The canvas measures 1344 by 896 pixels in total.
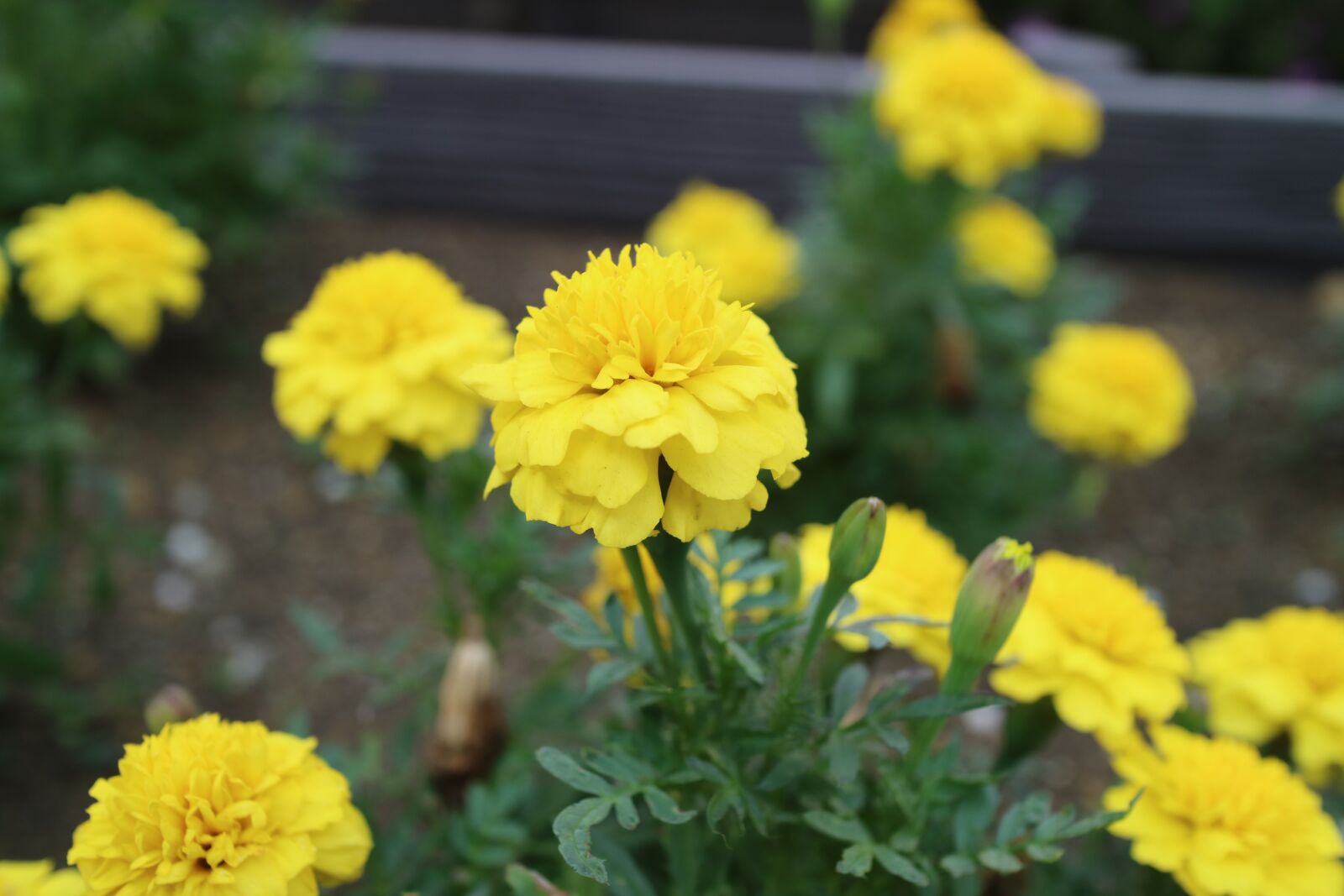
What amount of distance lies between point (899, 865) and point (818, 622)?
0.17 m

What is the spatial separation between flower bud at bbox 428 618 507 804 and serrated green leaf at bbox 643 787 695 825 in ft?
1.14

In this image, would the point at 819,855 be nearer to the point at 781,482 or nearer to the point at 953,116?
the point at 781,482

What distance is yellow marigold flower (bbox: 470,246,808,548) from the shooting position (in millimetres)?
610

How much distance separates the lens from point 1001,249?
2143 millimetres

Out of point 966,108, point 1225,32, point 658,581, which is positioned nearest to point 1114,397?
point 966,108

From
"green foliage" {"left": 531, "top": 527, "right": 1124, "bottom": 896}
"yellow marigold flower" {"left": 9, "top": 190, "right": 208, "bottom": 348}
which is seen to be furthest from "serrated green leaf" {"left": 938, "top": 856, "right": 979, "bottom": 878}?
"yellow marigold flower" {"left": 9, "top": 190, "right": 208, "bottom": 348}

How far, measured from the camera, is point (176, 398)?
257 centimetres

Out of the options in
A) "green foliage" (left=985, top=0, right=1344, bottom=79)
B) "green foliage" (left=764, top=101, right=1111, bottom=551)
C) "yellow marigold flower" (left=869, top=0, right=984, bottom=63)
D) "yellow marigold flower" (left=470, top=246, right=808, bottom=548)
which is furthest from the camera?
"green foliage" (left=985, top=0, right=1344, bottom=79)

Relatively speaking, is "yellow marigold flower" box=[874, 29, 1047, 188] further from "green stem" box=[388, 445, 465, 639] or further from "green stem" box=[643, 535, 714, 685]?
"green stem" box=[643, 535, 714, 685]

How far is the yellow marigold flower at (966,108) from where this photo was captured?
1.77 metres

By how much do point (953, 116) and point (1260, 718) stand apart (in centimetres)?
112

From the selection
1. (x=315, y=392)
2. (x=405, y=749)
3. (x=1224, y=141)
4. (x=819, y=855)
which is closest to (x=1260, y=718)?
(x=819, y=855)

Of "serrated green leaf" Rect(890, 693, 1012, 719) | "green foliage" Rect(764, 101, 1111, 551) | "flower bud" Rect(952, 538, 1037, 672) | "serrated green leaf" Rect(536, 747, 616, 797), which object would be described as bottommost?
"green foliage" Rect(764, 101, 1111, 551)

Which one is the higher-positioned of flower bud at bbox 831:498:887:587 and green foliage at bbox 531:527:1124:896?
flower bud at bbox 831:498:887:587
